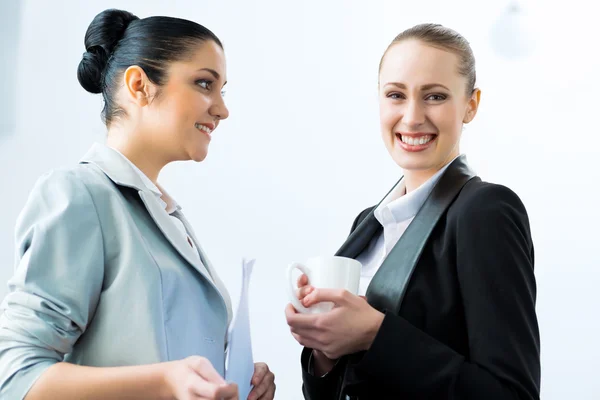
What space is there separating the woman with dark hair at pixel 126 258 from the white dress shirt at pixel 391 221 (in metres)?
0.28

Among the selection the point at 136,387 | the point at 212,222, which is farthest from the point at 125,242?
the point at 212,222

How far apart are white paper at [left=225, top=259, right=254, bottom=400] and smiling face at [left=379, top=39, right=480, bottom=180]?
0.36 meters

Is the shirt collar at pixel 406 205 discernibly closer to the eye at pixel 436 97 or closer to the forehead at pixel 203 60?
the eye at pixel 436 97

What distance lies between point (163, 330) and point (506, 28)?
1.80m

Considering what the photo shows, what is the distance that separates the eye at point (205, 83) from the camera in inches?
54.1

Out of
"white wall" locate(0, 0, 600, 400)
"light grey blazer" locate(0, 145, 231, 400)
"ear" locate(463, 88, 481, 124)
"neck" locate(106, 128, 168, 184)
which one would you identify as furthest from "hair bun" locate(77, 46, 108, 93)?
"white wall" locate(0, 0, 600, 400)

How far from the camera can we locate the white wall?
2.33m

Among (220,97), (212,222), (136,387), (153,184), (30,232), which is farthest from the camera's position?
(212,222)

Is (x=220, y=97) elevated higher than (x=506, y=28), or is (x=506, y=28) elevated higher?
(x=506, y=28)

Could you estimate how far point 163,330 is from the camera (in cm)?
111

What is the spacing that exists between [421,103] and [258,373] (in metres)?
0.57

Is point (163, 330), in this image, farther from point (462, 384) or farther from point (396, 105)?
point (396, 105)

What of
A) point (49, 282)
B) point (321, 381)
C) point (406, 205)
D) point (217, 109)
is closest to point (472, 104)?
point (406, 205)

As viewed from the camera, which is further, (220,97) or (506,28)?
(506,28)
